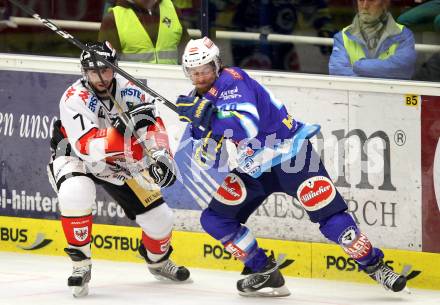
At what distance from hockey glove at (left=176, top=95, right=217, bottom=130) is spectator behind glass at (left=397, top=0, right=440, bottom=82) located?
1.29m

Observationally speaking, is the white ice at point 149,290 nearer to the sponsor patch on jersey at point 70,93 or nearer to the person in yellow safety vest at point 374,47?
the sponsor patch on jersey at point 70,93

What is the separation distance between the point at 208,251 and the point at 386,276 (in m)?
1.33

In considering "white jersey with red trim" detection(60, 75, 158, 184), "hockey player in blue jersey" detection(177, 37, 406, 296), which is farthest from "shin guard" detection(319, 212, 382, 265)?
"white jersey with red trim" detection(60, 75, 158, 184)

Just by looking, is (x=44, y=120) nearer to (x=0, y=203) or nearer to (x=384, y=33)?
(x=0, y=203)

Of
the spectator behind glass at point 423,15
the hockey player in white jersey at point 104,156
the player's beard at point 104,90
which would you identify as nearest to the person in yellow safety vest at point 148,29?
the hockey player in white jersey at point 104,156

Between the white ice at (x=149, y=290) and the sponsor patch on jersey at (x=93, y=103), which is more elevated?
the sponsor patch on jersey at (x=93, y=103)

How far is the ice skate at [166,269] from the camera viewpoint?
305 inches

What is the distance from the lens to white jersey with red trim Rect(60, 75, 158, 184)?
721 centimetres

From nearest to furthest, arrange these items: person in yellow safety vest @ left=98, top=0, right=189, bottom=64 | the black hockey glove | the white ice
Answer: the white ice, the black hockey glove, person in yellow safety vest @ left=98, top=0, right=189, bottom=64

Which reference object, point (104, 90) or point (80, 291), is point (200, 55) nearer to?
point (104, 90)

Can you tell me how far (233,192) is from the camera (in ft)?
23.6

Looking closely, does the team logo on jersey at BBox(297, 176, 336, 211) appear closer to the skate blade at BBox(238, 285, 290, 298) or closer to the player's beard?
the skate blade at BBox(238, 285, 290, 298)

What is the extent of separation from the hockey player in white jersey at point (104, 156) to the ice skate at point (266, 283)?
2.11 feet

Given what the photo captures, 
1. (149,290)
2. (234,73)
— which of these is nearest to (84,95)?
(234,73)
